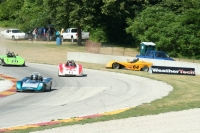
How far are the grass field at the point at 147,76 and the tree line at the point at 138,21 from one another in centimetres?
378

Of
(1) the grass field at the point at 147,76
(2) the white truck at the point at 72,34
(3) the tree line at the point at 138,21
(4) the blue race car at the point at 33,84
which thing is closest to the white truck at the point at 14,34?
(1) the grass field at the point at 147,76

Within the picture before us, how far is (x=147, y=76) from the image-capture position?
32.6 meters

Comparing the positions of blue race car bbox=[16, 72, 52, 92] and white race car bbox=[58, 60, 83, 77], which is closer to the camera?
blue race car bbox=[16, 72, 52, 92]

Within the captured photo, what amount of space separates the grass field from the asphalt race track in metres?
0.88

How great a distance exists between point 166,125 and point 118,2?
40.3 meters

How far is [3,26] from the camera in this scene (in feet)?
244

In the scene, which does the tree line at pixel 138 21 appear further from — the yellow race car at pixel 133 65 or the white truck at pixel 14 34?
the yellow race car at pixel 133 65

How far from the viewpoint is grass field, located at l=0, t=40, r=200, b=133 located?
17.2m

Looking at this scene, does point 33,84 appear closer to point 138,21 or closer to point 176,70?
point 176,70

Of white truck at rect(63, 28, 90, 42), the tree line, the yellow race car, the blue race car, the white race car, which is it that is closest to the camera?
the blue race car

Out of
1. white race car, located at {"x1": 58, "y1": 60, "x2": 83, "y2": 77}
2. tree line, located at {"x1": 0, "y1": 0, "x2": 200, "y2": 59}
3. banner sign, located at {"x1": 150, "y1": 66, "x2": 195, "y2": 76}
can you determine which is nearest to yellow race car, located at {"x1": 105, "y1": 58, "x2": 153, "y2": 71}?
banner sign, located at {"x1": 150, "y1": 66, "x2": 195, "y2": 76}

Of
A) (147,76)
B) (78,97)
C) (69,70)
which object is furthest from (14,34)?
(78,97)

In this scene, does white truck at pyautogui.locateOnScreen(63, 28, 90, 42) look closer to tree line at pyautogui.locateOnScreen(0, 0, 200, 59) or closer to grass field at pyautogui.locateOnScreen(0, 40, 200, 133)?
tree line at pyautogui.locateOnScreen(0, 0, 200, 59)

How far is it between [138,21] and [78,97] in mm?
32836
